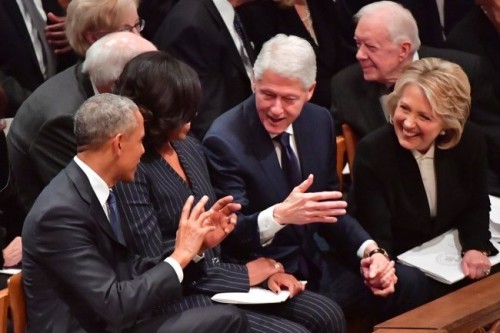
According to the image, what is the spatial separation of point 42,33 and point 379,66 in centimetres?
140

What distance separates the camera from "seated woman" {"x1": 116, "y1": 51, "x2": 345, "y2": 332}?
124 inches

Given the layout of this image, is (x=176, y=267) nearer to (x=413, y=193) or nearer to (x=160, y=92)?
(x=160, y=92)

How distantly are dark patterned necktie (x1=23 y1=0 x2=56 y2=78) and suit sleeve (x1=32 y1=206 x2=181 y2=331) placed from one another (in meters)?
1.71

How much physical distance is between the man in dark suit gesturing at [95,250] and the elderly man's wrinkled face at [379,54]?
142 centimetres

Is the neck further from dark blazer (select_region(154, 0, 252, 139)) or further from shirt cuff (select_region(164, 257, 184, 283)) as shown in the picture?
dark blazer (select_region(154, 0, 252, 139))

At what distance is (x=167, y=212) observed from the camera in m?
3.23

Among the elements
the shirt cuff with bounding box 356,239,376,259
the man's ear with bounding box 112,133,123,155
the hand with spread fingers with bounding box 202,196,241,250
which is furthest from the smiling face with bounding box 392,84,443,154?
the man's ear with bounding box 112,133,123,155

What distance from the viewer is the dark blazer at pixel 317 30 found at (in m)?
4.55

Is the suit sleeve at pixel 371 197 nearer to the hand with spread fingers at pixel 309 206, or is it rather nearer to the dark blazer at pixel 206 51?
the hand with spread fingers at pixel 309 206

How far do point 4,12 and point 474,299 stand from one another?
2264mm


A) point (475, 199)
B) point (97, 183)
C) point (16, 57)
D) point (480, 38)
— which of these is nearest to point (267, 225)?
point (97, 183)

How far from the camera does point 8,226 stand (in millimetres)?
3678

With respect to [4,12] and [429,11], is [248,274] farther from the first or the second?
[429,11]

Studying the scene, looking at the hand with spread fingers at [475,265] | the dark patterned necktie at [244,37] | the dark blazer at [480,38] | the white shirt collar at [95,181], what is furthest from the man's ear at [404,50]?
the white shirt collar at [95,181]
